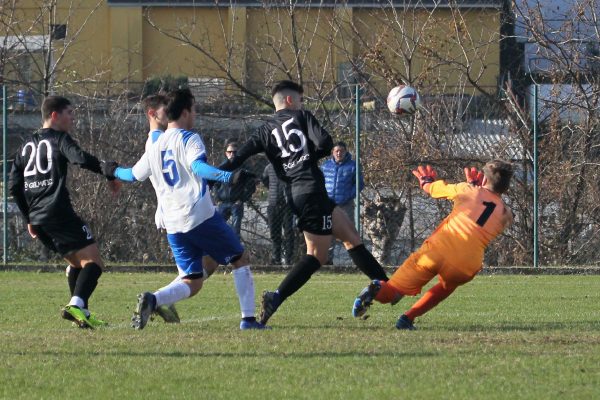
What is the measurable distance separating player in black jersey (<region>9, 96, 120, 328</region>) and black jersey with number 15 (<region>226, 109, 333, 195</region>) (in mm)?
1216

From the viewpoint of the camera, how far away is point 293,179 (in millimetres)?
9383

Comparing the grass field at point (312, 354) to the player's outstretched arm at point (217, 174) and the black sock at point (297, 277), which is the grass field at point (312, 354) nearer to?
the black sock at point (297, 277)

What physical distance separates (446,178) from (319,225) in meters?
7.78

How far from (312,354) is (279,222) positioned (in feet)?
30.6

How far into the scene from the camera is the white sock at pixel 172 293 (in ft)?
28.6

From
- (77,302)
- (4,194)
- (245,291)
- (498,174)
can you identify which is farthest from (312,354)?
(4,194)

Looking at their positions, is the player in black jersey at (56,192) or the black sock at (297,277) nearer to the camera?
the black sock at (297,277)

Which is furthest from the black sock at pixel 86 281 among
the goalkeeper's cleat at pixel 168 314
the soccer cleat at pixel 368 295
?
the soccer cleat at pixel 368 295

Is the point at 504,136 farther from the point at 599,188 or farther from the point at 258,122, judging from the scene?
the point at 258,122

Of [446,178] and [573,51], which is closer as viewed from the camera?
[446,178]

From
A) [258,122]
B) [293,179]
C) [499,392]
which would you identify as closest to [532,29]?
[258,122]

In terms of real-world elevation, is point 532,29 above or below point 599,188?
above

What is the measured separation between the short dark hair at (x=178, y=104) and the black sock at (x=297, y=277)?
1500 mm

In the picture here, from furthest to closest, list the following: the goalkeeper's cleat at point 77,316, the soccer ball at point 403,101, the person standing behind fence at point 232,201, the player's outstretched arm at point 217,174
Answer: the person standing behind fence at point 232,201 → the soccer ball at point 403,101 → the goalkeeper's cleat at point 77,316 → the player's outstretched arm at point 217,174
